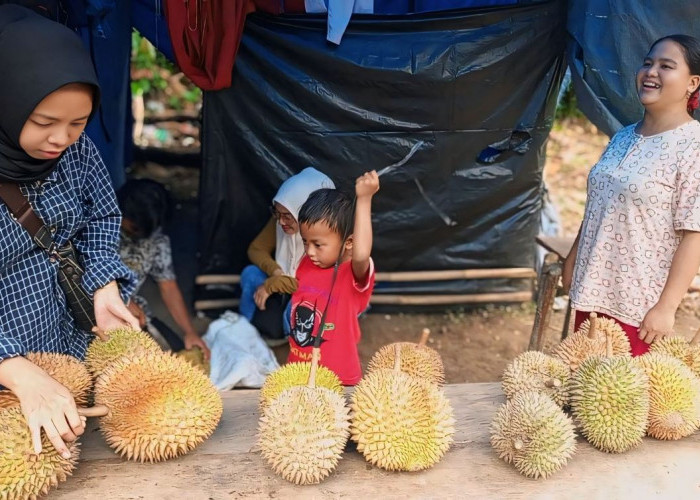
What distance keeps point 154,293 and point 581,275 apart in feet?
10.7

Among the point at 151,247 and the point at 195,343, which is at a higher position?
the point at 151,247

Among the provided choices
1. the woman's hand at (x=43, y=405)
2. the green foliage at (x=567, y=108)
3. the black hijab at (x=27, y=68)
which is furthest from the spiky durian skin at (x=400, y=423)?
the green foliage at (x=567, y=108)

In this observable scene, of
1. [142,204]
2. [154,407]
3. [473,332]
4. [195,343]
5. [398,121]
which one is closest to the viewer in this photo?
[154,407]

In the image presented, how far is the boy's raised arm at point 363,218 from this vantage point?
1962 millimetres

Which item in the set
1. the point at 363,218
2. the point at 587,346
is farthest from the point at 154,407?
the point at 587,346

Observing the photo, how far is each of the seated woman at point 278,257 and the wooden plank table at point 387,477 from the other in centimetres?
170

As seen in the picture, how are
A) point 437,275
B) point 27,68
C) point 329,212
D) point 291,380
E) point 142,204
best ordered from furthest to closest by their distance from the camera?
point 437,275
point 142,204
point 329,212
point 291,380
point 27,68

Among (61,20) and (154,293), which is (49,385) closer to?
(61,20)

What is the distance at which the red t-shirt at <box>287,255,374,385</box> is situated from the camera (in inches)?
101

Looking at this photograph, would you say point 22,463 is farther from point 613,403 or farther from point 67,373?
point 613,403

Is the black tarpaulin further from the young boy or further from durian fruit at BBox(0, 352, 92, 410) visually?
durian fruit at BBox(0, 352, 92, 410)

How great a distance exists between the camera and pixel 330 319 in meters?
2.57

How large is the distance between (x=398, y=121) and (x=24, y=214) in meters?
2.49

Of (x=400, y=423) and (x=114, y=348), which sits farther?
(x=114, y=348)
